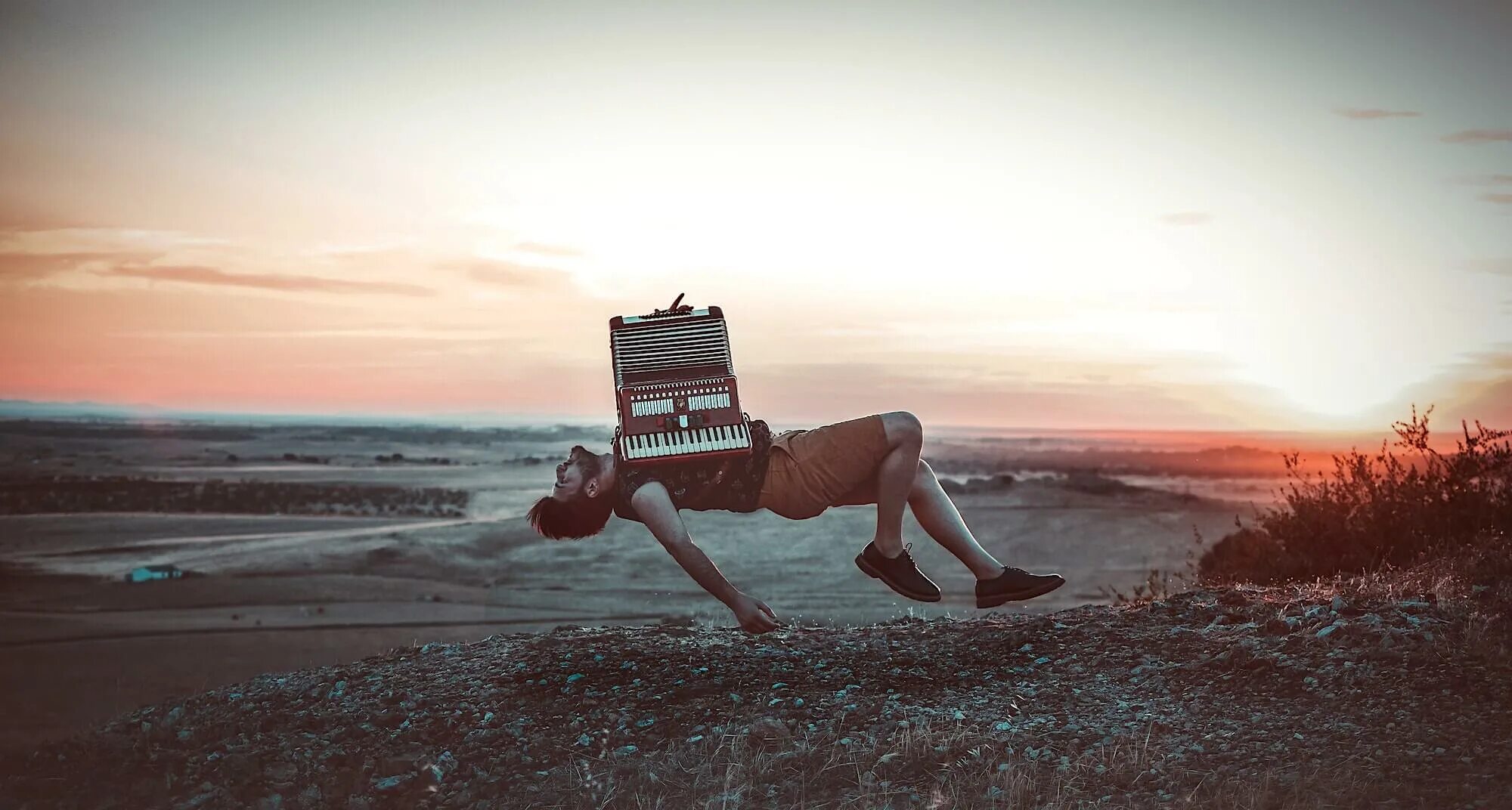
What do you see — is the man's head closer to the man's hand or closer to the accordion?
the accordion

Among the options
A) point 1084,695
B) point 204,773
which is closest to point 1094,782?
point 1084,695

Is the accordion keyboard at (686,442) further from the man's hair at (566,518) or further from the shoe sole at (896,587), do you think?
the shoe sole at (896,587)

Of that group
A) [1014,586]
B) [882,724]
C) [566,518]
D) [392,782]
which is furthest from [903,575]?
[392,782]

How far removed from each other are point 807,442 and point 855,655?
1260 mm

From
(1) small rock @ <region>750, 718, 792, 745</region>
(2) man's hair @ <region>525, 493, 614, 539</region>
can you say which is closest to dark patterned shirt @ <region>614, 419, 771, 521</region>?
(2) man's hair @ <region>525, 493, 614, 539</region>

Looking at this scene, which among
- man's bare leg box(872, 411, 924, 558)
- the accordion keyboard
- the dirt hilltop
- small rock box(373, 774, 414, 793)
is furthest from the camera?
man's bare leg box(872, 411, 924, 558)

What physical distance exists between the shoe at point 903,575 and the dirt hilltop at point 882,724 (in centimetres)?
40

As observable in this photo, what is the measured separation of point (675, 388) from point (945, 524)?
5.17 feet

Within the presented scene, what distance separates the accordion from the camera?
19.3 feet

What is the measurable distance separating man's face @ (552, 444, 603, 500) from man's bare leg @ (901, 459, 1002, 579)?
165 cm

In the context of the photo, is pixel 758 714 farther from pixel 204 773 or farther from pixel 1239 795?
pixel 204 773

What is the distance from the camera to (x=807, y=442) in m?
6.21

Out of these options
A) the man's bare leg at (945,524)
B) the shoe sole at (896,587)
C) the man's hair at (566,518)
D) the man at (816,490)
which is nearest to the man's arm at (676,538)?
the man at (816,490)

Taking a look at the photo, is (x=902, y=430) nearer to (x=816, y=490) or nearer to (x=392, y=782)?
(x=816, y=490)
